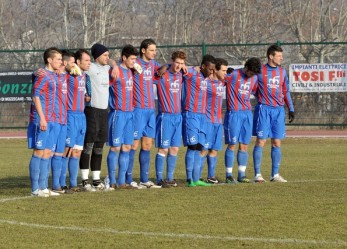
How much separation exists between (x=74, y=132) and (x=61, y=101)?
570mm

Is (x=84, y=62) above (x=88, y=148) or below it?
above

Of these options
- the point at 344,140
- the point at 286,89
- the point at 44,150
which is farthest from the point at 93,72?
the point at 344,140

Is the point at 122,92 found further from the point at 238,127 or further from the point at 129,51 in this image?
the point at 238,127

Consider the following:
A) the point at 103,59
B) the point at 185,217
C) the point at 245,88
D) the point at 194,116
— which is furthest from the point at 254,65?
the point at 185,217

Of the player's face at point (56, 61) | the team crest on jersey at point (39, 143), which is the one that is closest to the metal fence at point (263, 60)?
the player's face at point (56, 61)

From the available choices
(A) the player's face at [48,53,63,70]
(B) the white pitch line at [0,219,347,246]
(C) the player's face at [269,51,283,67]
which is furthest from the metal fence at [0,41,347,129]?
(B) the white pitch line at [0,219,347,246]

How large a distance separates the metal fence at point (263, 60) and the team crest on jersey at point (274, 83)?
11.2 m

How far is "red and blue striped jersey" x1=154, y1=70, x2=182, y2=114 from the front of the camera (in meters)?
14.5

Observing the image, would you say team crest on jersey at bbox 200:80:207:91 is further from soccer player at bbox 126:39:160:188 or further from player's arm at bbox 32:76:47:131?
player's arm at bbox 32:76:47:131

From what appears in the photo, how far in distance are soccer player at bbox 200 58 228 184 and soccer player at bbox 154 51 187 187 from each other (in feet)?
2.21

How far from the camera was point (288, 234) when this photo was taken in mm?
9367

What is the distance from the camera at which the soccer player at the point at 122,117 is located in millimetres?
13945

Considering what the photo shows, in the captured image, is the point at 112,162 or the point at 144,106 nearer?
the point at 112,162

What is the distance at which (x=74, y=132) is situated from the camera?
535 inches
